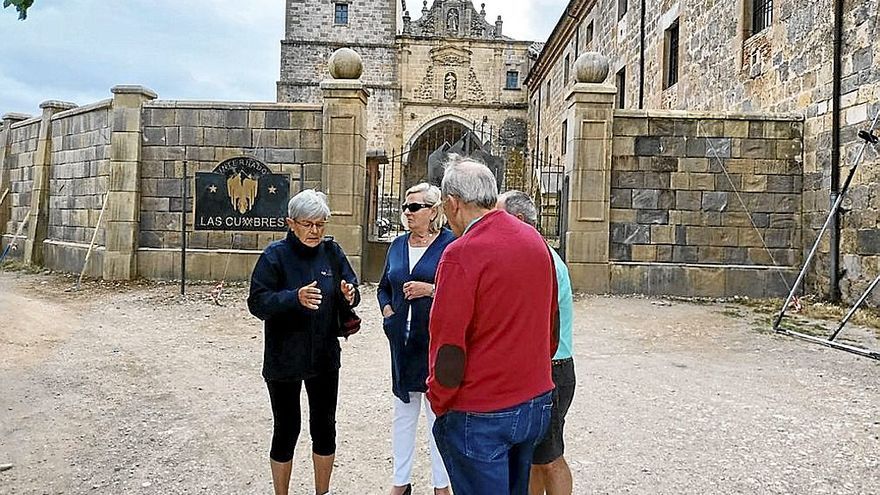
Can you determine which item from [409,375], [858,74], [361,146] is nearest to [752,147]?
[858,74]

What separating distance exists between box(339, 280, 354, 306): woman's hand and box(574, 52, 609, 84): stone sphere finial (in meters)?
7.91

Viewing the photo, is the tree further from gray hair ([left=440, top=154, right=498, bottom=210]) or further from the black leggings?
gray hair ([left=440, top=154, right=498, bottom=210])

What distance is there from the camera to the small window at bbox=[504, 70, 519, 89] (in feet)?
122

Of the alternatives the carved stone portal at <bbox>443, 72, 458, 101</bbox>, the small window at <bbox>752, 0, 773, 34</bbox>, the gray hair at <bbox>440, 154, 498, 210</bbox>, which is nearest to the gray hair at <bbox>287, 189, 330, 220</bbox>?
the gray hair at <bbox>440, 154, 498, 210</bbox>

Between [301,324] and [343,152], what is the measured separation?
7629mm

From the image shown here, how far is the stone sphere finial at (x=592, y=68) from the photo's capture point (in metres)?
10.1

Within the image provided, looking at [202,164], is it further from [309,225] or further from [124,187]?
[309,225]

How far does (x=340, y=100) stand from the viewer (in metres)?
10.4

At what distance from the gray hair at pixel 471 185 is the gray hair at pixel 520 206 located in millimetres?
599

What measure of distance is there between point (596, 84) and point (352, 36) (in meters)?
27.1

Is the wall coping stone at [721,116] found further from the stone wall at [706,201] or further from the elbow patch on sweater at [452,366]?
the elbow patch on sweater at [452,366]

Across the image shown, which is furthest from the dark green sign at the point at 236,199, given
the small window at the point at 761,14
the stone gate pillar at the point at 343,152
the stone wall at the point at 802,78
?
the small window at the point at 761,14

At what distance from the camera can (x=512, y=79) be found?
37.3 metres

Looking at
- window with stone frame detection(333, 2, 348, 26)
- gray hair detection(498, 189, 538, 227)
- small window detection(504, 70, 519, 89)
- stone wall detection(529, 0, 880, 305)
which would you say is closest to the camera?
gray hair detection(498, 189, 538, 227)
